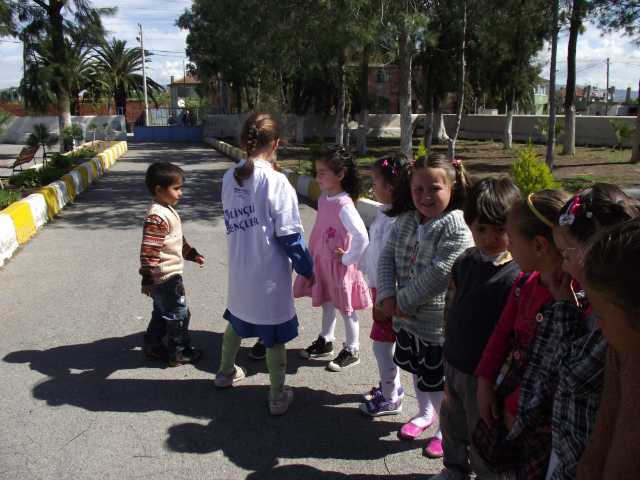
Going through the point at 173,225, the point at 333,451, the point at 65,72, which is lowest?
the point at 333,451

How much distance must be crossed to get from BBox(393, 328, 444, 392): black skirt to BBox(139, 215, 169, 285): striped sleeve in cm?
160

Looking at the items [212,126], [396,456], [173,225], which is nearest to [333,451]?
[396,456]

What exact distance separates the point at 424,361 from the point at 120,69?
44.8 m

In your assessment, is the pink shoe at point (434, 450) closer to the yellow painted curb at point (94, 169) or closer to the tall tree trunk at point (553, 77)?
the tall tree trunk at point (553, 77)

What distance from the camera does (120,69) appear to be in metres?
41.1

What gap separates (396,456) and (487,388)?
92 centimetres

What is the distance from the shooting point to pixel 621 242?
1.05 meters

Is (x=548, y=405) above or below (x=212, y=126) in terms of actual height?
below

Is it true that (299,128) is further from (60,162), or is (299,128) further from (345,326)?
(345,326)

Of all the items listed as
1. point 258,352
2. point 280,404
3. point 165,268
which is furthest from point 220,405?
point 165,268

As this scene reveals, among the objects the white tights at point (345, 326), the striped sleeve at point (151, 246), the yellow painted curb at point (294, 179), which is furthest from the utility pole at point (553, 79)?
the striped sleeve at point (151, 246)

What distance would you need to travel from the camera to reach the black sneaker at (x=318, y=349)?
349 cm

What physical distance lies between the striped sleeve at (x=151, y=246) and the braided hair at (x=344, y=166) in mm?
1109

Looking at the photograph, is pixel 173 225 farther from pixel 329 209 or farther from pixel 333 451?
pixel 333 451
